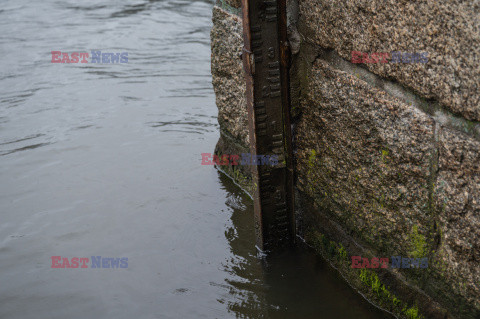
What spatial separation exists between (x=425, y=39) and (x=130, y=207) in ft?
6.62

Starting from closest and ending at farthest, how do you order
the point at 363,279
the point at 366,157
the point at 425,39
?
the point at 425,39
the point at 366,157
the point at 363,279

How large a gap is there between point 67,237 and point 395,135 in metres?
1.84

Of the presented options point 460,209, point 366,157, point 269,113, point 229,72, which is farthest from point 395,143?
point 229,72

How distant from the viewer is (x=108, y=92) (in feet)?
16.1

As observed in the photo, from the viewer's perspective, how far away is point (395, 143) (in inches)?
79.7

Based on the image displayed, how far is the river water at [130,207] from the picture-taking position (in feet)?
8.04

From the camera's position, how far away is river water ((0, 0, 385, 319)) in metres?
2.45

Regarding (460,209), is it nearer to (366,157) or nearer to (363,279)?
(366,157)

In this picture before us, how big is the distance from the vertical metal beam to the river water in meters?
0.20

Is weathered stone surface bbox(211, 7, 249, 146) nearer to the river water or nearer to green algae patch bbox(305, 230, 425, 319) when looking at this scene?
the river water

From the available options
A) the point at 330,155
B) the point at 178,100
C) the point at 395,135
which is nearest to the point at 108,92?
the point at 178,100

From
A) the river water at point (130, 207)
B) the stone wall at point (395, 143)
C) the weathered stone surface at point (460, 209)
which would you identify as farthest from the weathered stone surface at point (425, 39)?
the river water at point (130, 207)

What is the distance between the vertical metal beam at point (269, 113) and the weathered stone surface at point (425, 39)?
0.87 feet

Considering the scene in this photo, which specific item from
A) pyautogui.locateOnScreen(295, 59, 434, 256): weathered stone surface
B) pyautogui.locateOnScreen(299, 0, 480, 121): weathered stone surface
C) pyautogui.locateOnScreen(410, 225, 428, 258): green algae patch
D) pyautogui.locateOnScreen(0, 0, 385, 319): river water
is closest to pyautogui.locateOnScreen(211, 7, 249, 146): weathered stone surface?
pyautogui.locateOnScreen(0, 0, 385, 319): river water
